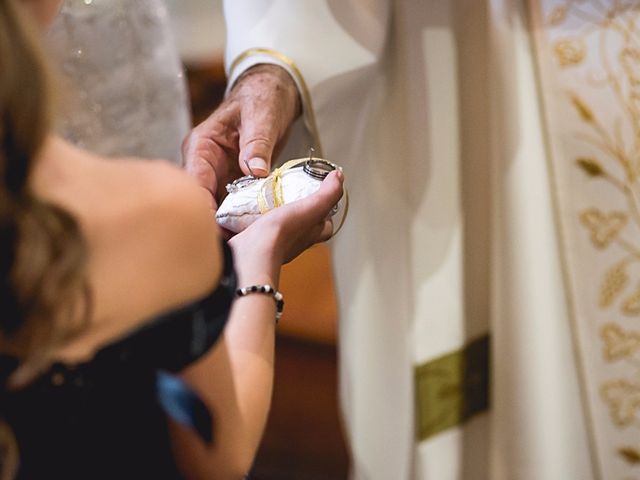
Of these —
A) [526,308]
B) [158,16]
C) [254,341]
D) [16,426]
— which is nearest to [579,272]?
[526,308]

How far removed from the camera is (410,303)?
135 cm

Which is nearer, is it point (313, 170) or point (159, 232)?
point (159, 232)

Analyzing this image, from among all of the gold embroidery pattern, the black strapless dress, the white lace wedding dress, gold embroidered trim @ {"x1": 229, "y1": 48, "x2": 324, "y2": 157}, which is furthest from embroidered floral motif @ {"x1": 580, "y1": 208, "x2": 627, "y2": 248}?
the white lace wedding dress

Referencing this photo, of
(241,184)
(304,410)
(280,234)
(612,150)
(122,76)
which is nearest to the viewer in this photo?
(280,234)

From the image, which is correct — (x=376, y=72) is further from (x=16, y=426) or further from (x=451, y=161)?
(x=16, y=426)

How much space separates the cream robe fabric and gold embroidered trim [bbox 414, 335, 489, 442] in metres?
0.02

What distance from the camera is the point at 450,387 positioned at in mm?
1371

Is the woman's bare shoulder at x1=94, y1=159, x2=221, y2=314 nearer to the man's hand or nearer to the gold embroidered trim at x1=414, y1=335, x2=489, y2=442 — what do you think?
the man's hand

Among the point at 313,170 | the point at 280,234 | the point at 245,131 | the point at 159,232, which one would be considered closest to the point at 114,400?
the point at 159,232

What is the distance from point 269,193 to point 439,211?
0.47 metres

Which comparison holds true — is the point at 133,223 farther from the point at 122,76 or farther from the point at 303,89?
the point at 122,76

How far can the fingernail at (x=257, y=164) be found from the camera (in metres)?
0.98

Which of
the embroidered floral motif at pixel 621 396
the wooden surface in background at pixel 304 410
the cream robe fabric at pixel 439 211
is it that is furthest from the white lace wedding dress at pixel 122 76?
the embroidered floral motif at pixel 621 396

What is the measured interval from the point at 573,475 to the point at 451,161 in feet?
1.67
